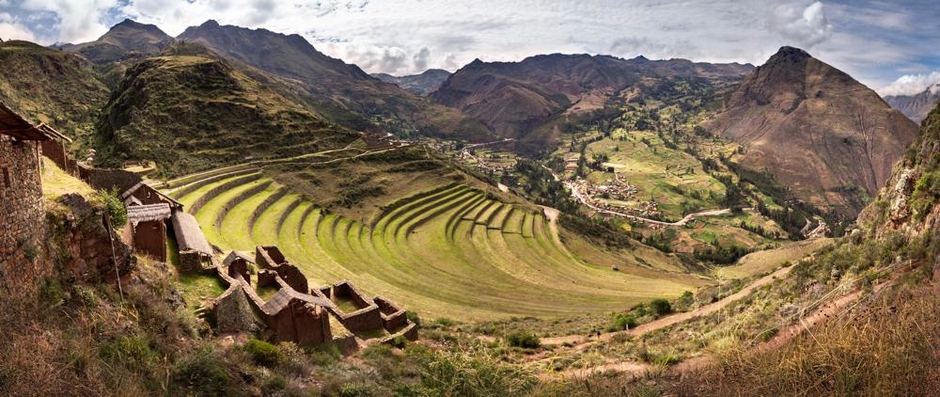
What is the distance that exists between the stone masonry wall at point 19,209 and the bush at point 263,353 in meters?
4.23

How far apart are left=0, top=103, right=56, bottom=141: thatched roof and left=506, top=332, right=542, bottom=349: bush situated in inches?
661

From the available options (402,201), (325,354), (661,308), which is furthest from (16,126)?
(402,201)

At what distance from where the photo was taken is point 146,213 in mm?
15484

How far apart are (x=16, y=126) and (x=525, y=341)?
1742 centimetres

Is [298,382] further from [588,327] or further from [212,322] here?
[588,327]

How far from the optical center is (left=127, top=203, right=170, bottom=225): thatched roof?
580 inches

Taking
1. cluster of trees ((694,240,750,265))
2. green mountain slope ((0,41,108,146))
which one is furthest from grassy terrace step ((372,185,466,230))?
cluster of trees ((694,240,750,265))

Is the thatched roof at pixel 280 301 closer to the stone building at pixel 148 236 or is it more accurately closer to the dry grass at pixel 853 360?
the stone building at pixel 148 236

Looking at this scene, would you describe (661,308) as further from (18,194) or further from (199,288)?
(18,194)

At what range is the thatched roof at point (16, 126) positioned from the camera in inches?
293

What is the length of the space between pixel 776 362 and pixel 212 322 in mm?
12023

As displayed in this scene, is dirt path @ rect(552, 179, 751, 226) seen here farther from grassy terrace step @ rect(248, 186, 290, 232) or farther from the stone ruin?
the stone ruin

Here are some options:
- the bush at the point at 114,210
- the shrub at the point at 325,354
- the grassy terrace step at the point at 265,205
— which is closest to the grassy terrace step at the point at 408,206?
the grassy terrace step at the point at 265,205

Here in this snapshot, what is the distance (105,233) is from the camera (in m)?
9.99
